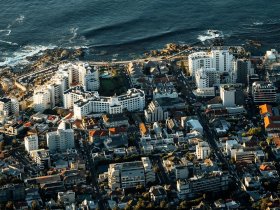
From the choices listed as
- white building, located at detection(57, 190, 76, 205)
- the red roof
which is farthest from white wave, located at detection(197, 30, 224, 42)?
white building, located at detection(57, 190, 76, 205)

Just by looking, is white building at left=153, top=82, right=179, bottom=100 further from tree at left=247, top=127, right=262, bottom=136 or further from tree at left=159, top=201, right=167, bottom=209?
tree at left=159, top=201, right=167, bottom=209

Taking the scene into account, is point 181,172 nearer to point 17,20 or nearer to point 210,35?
point 210,35

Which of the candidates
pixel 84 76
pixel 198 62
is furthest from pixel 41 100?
pixel 198 62

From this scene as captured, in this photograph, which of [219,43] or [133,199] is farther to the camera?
[219,43]

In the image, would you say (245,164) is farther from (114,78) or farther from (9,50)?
(9,50)

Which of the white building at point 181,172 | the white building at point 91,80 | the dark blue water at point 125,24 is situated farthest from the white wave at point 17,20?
the white building at point 181,172

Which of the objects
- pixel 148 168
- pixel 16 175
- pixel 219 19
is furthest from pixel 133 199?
pixel 219 19
